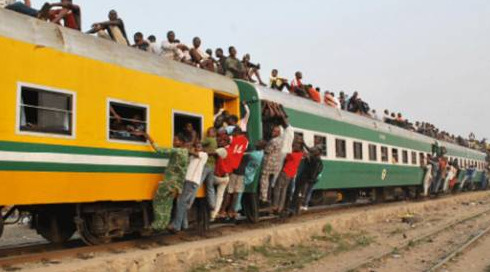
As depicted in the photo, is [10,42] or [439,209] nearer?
[10,42]

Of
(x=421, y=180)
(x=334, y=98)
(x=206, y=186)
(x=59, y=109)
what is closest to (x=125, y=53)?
(x=59, y=109)

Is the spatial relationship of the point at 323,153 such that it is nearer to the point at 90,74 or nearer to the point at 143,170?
the point at 143,170

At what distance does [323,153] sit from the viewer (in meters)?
13.2

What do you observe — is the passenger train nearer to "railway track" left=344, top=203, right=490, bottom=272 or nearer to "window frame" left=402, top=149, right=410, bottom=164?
"railway track" left=344, top=203, right=490, bottom=272

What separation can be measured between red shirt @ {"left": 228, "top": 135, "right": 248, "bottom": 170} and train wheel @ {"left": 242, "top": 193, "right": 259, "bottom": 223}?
1.44 metres

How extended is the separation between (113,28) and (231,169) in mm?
3144

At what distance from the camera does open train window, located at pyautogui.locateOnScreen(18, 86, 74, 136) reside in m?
6.02

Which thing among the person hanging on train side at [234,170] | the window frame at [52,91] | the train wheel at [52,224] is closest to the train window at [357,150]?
the person hanging on train side at [234,170]

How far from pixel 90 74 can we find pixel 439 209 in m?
14.8

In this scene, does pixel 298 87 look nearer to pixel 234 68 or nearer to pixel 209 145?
pixel 234 68

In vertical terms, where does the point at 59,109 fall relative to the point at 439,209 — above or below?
above

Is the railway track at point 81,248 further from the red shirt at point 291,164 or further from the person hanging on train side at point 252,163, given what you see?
the red shirt at point 291,164

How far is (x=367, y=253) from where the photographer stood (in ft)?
28.5

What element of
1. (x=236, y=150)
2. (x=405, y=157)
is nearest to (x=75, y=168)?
(x=236, y=150)
